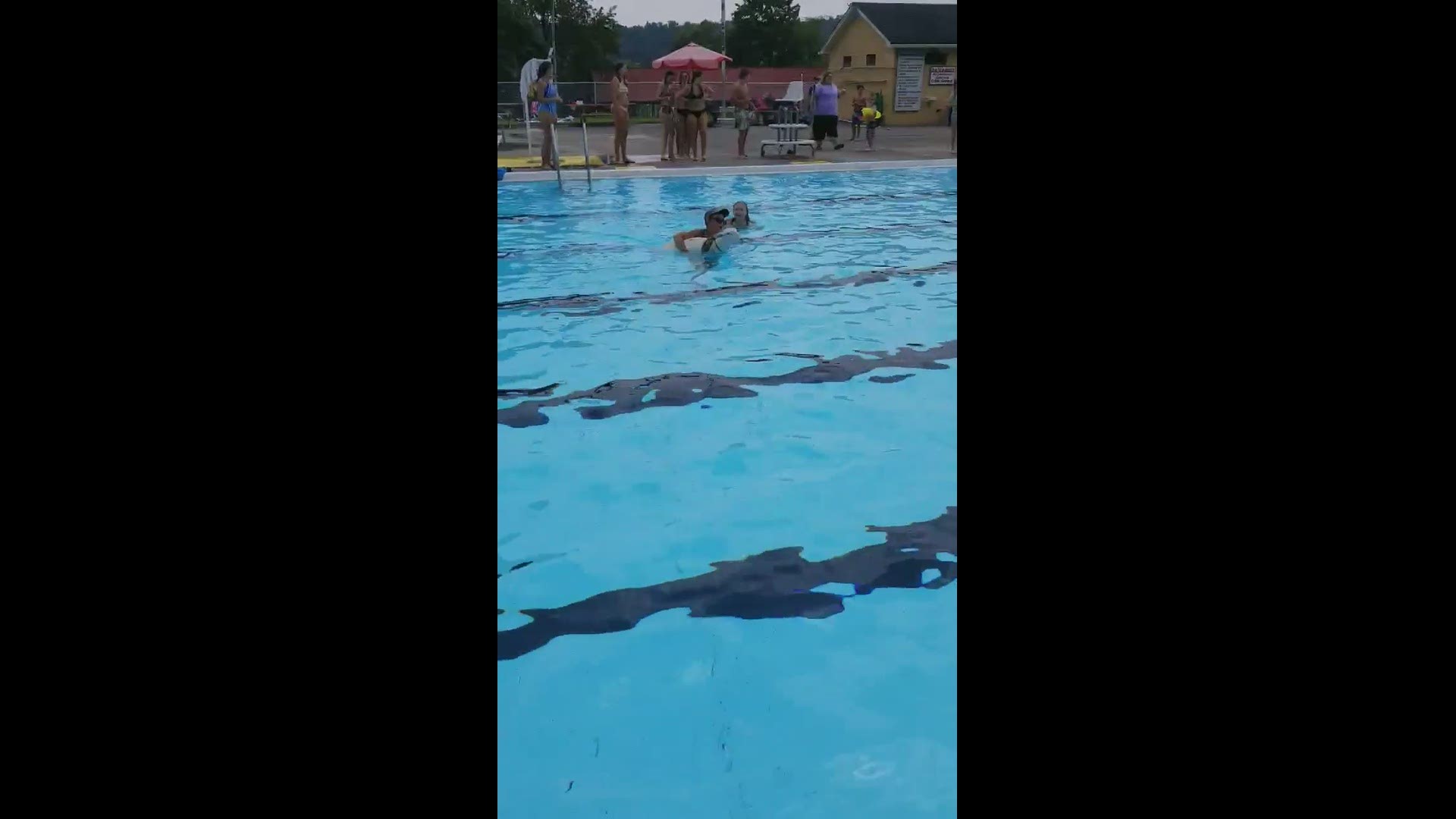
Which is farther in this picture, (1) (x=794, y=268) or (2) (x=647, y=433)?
(1) (x=794, y=268)

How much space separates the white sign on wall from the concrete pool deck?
15.7ft

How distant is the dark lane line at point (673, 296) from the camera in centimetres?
812

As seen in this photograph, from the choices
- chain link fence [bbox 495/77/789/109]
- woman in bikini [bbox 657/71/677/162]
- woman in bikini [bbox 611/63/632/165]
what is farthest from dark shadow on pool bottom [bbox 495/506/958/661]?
chain link fence [bbox 495/77/789/109]

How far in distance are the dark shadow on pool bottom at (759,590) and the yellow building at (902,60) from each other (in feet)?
105

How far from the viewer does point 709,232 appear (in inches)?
363

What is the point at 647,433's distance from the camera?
17.7 ft

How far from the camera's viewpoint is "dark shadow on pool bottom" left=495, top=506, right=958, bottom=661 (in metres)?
3.57

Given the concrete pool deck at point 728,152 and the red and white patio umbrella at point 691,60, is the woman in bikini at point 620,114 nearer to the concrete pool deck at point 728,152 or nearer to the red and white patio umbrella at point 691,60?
the concrete pool deck at point 728,152

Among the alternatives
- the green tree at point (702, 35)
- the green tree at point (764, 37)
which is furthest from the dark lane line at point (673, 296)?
the green tree at point (702, 35)

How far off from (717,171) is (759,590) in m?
12.8
